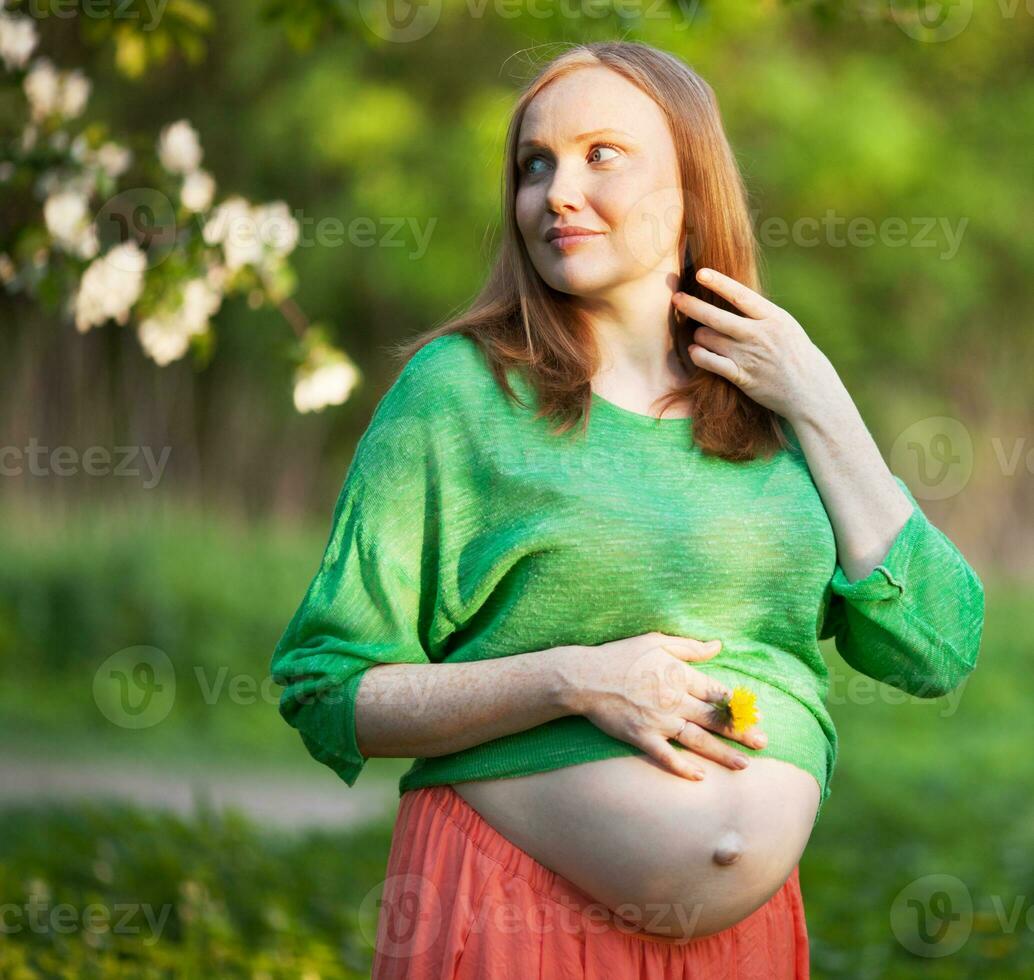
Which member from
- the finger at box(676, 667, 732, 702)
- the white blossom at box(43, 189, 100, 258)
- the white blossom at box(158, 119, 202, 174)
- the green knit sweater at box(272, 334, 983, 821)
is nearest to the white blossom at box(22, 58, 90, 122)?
the white blossom at box(158, 119, 202, 174)

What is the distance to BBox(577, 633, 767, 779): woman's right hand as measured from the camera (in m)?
1.88

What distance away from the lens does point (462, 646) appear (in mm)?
2031

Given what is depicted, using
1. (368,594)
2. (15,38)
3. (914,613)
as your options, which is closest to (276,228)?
(15,38)

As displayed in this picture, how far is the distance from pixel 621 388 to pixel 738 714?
0.51 metres

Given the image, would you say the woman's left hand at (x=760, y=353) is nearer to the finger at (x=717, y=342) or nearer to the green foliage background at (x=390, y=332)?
the finger at (x=717, y=342)

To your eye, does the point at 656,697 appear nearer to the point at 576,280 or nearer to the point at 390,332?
the point at 576,280

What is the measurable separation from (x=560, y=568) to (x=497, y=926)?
18.8 inches

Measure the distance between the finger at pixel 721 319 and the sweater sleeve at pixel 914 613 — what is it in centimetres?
33

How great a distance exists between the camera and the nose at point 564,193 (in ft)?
6.68

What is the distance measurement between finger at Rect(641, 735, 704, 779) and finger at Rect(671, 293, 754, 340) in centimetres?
62

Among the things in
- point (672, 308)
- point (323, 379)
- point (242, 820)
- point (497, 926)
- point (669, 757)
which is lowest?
point (242, 820)

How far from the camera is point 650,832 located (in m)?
1.92

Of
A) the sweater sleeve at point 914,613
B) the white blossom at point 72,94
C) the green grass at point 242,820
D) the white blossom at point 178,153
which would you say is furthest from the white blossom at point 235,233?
the sweater sleeve at point 914,613

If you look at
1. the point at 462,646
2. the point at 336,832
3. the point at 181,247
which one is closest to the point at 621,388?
the point at 462,646
